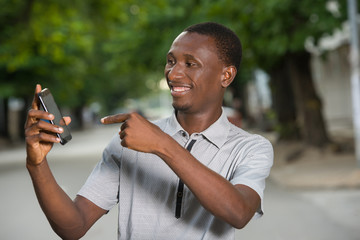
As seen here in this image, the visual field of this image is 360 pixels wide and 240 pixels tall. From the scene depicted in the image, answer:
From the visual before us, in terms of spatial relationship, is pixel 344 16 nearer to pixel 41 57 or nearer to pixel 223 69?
pixel 223 69

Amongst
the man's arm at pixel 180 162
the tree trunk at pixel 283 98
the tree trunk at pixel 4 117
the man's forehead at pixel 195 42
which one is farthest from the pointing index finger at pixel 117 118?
the tree trunk at pixel 4 117

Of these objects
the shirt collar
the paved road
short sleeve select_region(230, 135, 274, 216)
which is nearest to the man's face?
the shirt collar

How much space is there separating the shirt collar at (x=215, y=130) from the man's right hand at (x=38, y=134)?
1.71 feet

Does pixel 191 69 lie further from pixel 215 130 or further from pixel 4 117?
pixel 4 117

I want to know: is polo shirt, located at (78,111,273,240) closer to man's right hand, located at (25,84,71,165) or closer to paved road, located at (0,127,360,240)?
man's right hand, located at (25,84,71,165)

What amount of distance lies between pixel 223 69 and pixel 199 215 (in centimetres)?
58

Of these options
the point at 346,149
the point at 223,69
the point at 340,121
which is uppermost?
the point at 223,69

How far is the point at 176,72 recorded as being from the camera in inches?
86.0

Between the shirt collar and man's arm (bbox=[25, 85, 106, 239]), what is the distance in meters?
0.44

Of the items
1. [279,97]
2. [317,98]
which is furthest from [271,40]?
[279,97]

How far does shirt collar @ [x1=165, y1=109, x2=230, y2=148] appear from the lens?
2.26m

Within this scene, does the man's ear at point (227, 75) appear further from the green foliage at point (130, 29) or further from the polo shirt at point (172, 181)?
the green foliage at point (130, 29)

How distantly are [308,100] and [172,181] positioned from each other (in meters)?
15.1

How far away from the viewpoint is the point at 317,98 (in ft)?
55.3
